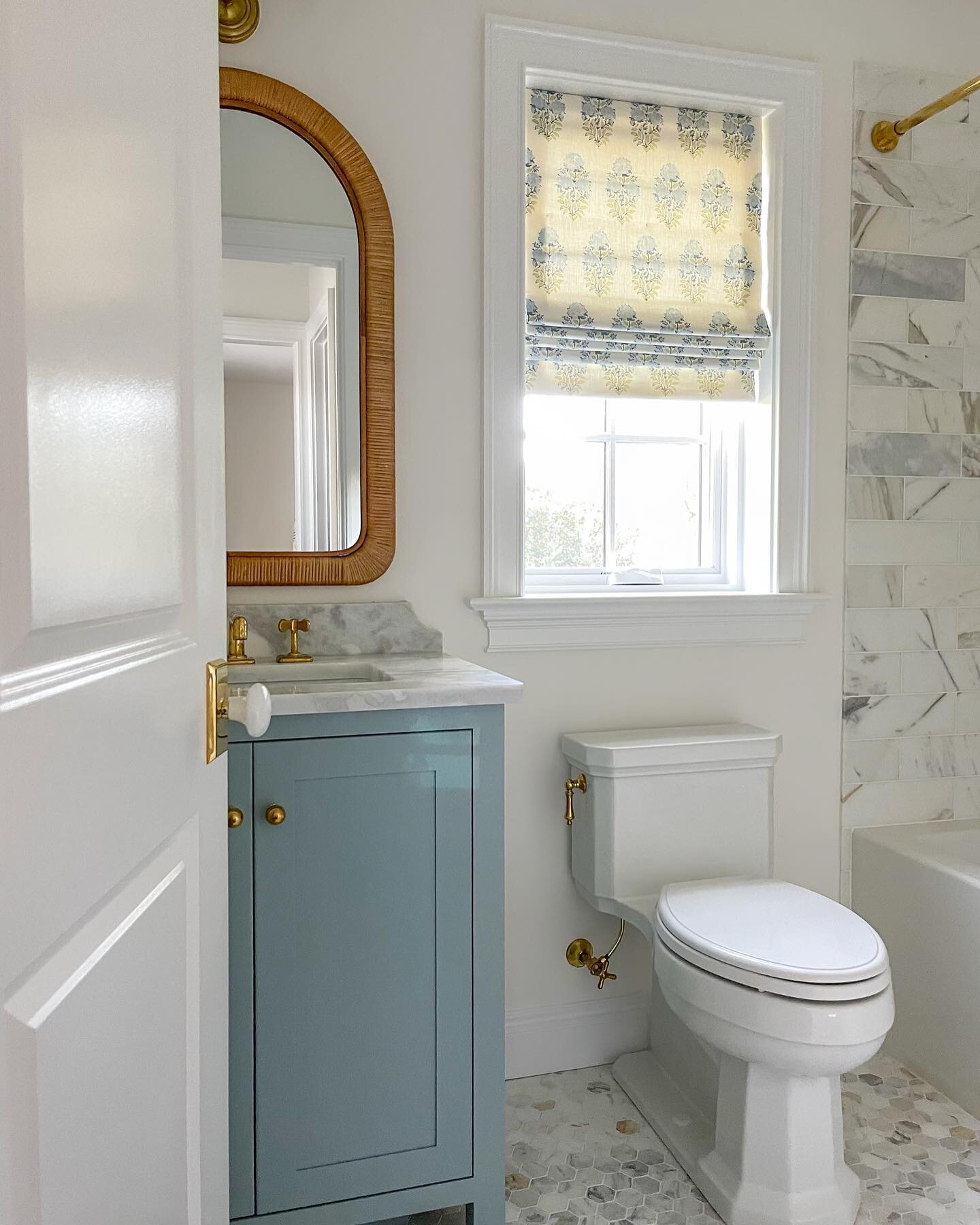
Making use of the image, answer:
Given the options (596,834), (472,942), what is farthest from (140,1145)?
(596,834)

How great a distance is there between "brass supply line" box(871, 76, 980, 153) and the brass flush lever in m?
1.68

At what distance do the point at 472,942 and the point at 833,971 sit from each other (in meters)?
0.57

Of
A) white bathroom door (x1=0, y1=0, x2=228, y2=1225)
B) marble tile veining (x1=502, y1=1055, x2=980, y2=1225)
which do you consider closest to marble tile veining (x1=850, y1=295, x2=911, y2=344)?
marble tile veining (x1=502, y1=1055, x2=980, y2=1225)

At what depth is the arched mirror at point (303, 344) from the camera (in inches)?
75.3

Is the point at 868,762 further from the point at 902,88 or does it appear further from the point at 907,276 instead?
the point at 902,88

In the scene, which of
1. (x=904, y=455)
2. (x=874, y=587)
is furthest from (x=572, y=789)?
(x=904, y=455)

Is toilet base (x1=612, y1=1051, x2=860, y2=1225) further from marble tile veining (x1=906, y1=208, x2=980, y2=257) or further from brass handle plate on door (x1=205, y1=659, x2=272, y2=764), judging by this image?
marble tile veining (x1=906, y1=208, x2=980, y2=257)

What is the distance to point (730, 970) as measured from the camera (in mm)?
1572

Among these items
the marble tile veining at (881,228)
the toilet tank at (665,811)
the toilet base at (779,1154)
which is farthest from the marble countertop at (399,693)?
the marble tile veining at (881,228)

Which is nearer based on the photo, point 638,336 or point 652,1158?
point 652,1158

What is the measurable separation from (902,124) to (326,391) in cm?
151

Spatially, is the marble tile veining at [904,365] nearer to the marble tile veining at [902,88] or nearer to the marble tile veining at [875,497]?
the marble tile veining at [875,497]

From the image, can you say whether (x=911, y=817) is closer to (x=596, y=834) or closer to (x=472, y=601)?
(x=596, y=834)

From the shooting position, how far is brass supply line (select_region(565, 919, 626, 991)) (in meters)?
2.12
